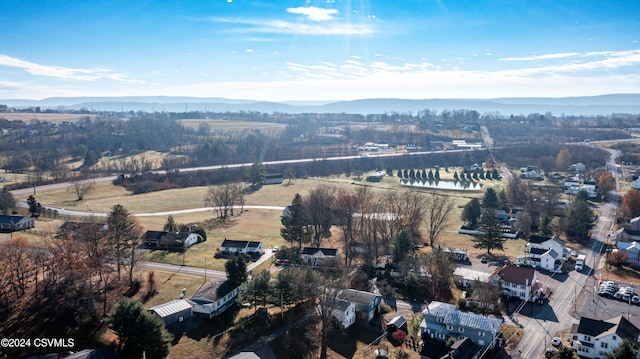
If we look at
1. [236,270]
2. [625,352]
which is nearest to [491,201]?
[625,352]

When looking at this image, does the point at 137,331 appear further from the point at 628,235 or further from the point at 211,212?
the point at 628,235

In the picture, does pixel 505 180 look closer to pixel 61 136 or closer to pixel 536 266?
pixel 536 266

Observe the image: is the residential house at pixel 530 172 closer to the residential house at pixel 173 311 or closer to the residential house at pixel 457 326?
the residential house at pixel 457 326

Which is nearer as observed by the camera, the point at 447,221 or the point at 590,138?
the point at 447,221

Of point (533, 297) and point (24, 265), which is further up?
point (24, 265)

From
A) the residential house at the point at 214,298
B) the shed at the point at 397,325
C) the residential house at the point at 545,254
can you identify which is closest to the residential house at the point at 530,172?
the residential house at the point at 545,254

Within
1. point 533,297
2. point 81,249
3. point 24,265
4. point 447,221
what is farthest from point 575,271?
point 24,265
